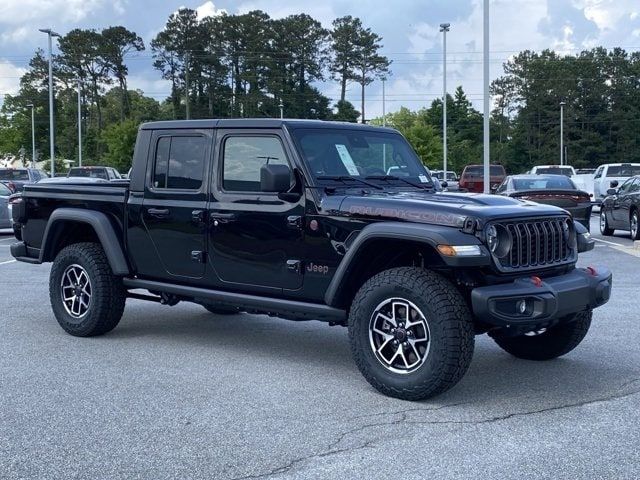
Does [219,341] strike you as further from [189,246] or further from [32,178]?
[32,178]

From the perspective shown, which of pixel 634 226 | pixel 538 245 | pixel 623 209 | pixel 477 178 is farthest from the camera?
pixel 477 178

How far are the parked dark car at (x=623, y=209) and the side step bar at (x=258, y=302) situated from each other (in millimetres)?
13607

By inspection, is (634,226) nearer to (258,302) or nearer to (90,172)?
(258,302)

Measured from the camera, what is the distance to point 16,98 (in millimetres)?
103688

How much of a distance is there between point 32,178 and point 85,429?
30.8 meters

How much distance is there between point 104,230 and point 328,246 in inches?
96.0

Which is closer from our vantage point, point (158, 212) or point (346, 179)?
point (346, 179)

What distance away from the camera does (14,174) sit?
34.0m

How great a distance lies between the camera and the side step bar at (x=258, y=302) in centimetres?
629

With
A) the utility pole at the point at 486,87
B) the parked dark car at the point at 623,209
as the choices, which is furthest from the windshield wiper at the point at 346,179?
the utility pole at the point at 486,87

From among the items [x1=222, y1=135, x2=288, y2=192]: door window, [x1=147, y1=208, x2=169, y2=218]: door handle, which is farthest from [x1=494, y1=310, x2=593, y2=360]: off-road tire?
[x1=147, y1=208, x2=169, y2=218]: door handle

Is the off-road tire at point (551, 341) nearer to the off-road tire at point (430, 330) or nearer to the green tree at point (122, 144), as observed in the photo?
the off-road tire at point (430, 330)

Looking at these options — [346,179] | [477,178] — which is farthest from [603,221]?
[477,178]

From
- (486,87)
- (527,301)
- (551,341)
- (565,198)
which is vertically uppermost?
(486,87)
